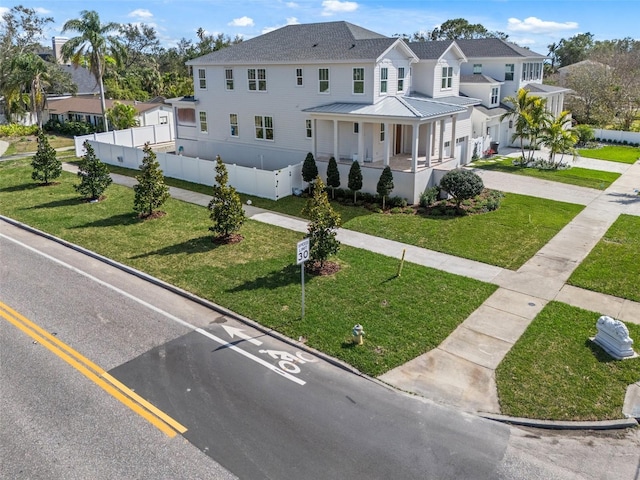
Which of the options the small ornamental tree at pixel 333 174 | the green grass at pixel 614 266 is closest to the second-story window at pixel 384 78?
the small ornamental tree at pixel 333 174

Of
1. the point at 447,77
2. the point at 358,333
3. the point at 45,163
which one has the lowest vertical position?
the point at 358,333

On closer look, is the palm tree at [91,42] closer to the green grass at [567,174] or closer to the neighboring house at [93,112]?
the neighboring house at [93,112]

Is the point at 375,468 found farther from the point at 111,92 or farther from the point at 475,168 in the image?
the point at 111,92

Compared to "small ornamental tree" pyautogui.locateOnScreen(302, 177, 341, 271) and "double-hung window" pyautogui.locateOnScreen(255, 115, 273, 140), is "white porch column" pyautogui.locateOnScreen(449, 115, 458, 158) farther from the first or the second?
"small ornamental tree" pyautogui.locateOnScreen(302, 177, 341, 271)

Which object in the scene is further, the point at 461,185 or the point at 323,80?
the point at 323,80

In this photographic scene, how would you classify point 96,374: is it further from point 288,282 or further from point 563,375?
point 563,375

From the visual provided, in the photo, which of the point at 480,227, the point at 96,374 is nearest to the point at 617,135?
the point at 480,227

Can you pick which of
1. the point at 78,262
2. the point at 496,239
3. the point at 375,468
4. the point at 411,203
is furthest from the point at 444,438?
the point at 411,203
